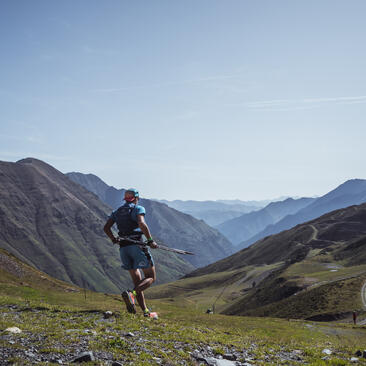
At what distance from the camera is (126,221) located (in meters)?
14.3

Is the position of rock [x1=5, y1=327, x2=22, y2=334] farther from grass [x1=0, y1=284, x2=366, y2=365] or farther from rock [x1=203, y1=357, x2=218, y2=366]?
rock [x1=203, y1=357, x2=218, y2=366]

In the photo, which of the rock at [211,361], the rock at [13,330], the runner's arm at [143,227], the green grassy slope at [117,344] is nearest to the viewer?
the green grassy slope at [117,344]

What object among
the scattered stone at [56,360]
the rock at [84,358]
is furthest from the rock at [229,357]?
the scattered stone at [56,360]

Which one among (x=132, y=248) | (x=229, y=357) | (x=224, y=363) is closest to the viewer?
(x=224, y=363)

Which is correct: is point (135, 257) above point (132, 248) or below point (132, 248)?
below

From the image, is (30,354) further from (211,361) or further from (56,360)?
(211,361)

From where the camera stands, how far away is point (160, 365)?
923 cm

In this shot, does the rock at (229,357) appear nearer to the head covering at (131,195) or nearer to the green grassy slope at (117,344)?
the green grassy slope at (117,344)

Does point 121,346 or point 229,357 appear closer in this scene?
point 121,346

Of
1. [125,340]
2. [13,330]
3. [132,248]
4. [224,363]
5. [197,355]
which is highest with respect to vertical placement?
[132,248]

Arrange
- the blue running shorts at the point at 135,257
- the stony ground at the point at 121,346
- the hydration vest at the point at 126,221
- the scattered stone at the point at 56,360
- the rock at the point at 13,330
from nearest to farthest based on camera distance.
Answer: the scattered stone at the point at 56,360
the stony ground at the point at 121,346
the rock at the point at 13,330
the blue running shorts at the point at 135,257
the hydration vest at the point at 126,221

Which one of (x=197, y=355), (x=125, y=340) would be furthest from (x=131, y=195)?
(x=197, y=355)

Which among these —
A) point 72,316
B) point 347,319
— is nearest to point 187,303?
point 347,319

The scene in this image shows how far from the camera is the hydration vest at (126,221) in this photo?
14.3 metres
